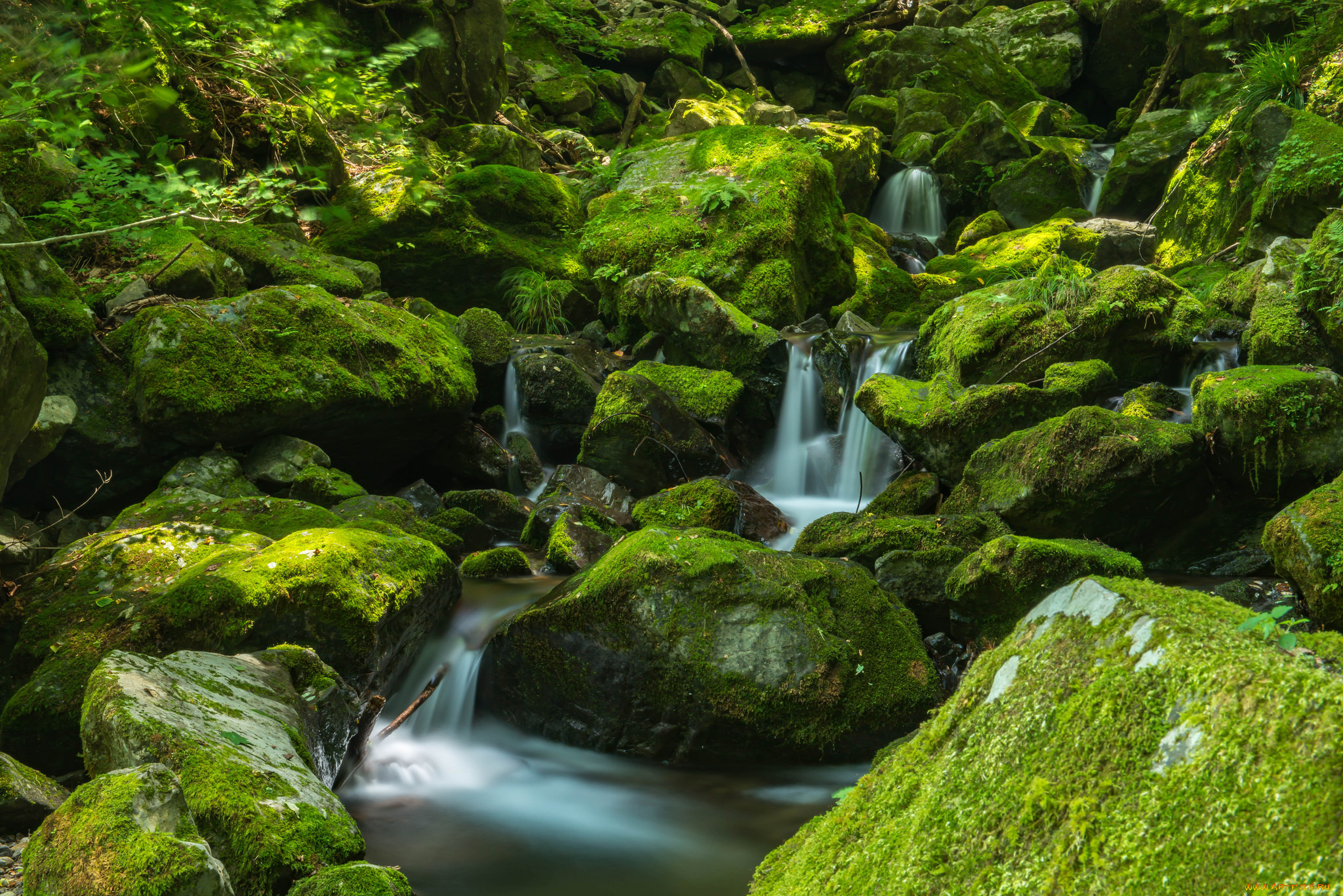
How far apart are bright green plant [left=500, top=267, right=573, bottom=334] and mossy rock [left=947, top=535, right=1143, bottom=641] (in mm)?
7777

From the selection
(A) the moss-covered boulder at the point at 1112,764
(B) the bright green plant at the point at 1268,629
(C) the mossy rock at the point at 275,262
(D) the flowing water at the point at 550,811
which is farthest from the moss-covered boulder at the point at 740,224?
(B) the bright green plant at the point at 1268,629

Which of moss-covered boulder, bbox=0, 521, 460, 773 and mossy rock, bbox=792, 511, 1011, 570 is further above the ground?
moss-covered boulder, bbox=0, 521, 460, 773

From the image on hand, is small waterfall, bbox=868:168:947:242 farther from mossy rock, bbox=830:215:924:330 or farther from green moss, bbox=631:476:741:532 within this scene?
green moss, bbox=631:476:741:532

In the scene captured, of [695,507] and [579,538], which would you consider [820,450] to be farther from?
[579,538]

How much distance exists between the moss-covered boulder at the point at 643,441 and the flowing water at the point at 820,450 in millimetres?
995

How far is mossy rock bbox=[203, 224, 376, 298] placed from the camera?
8.59 meters

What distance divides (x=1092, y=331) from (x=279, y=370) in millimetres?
7794

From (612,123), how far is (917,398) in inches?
529

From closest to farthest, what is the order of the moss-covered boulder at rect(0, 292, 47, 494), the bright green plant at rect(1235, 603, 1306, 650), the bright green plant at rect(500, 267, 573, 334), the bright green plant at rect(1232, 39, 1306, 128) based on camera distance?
the bright green plant at rect(1235, 603, 1306, 650) → the moss-covered boulder at rect(0, 292, 47, 494) → the bright green plant at rect(1232, 39, 1306, 128) → the bright green plant at rect(500, 267, 573, 334)

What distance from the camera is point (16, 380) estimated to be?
4.32 m

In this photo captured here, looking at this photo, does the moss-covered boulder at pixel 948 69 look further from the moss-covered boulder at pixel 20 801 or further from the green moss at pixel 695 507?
the moss-covered boulder at pixel 20 801

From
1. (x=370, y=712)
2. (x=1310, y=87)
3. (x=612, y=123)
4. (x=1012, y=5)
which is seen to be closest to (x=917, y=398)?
(x=370, y=712)

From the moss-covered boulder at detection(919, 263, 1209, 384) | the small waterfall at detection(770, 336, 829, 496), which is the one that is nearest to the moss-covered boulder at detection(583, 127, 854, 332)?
the small waterfall at detection(770, 336, 829, 496)

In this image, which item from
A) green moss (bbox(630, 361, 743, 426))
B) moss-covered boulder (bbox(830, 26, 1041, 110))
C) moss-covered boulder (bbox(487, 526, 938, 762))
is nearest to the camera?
moss-covered boulder (bbox(487, 526, 938, 762))
